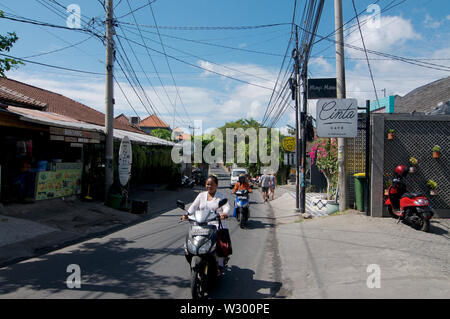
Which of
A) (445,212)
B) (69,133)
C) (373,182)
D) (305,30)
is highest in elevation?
(305,30)

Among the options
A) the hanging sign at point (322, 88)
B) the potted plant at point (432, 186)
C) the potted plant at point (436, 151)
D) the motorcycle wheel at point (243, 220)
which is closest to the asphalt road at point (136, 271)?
the motorcycle wheel at point (243, 220)

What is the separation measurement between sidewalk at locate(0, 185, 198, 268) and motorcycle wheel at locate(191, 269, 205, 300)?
3976mm

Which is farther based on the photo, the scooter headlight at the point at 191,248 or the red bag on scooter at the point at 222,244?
the red bag on scooter at the point at 222,244

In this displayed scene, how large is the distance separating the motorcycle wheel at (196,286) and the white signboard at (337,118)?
21.9ft

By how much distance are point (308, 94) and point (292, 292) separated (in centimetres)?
785

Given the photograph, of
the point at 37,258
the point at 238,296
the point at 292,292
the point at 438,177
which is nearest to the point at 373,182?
the point at 438,177

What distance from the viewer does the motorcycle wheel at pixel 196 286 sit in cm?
431

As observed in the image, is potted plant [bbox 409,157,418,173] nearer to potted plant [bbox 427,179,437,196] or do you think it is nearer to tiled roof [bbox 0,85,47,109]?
potted plant [bbox 427,179,437,196]

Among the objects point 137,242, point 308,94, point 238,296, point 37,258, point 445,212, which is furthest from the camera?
point 308,94

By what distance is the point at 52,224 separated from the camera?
9414 millimetres

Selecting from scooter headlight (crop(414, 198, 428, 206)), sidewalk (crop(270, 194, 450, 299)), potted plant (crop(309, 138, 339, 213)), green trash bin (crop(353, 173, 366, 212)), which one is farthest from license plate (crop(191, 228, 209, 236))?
potted plant (crop(309, 138, 339, 213))

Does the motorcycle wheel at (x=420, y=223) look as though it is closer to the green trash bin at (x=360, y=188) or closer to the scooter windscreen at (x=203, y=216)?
the green trash bin at (x=360, y=188)
